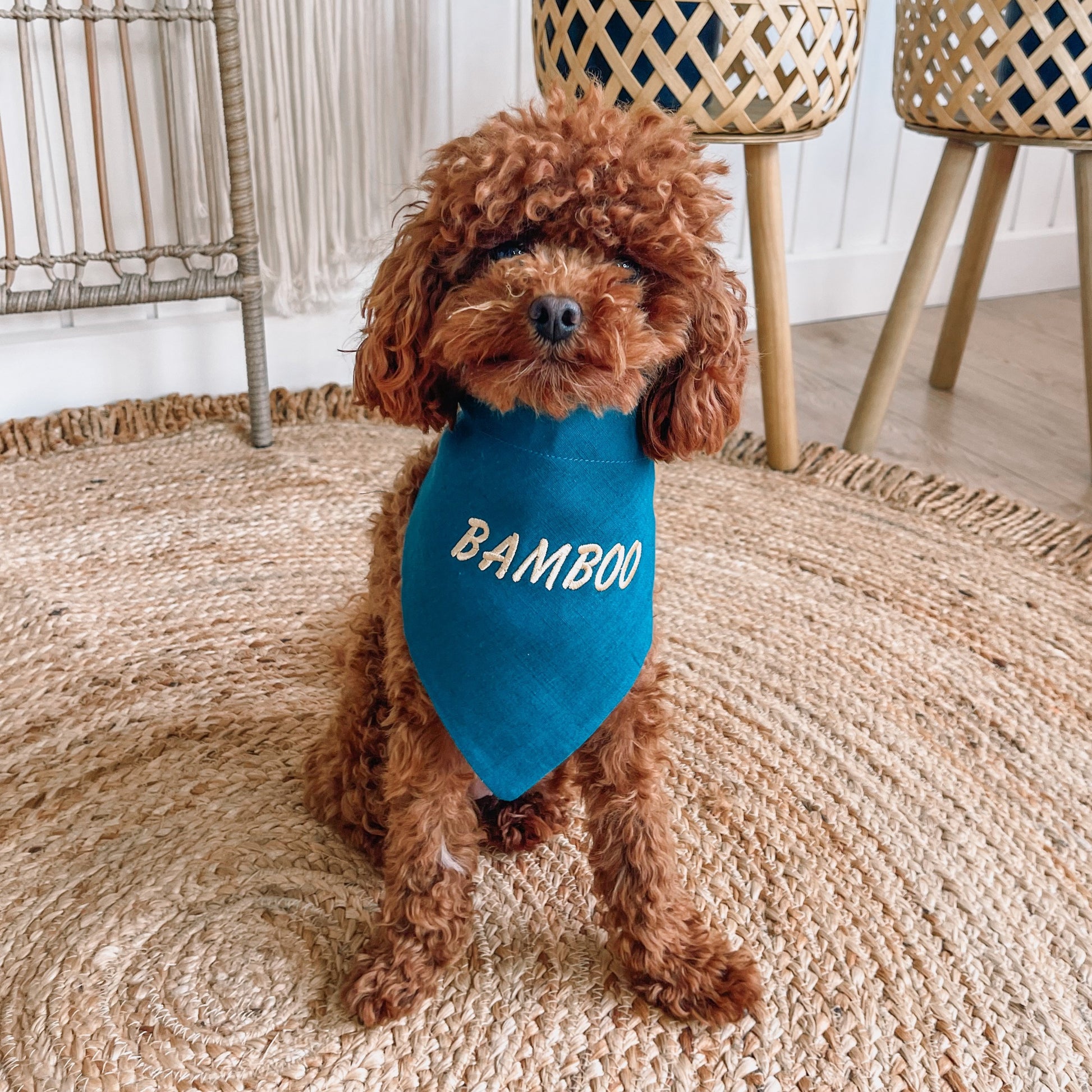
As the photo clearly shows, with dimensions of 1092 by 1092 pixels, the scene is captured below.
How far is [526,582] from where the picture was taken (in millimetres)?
874

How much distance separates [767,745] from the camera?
1301mm

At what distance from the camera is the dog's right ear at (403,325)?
826 mm

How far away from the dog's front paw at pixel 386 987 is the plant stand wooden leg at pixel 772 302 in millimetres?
1151

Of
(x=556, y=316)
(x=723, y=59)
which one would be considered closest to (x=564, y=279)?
(x=556, y=316)

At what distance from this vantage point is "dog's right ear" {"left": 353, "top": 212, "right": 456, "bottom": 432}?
2.71 ft

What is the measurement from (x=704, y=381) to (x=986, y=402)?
1688mm

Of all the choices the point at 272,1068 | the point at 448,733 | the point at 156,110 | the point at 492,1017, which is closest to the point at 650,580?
the point at 448,733

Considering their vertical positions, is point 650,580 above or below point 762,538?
above

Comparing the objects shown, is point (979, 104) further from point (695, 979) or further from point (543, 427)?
point (695, 979)

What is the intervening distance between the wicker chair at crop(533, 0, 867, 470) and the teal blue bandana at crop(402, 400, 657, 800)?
830 mm

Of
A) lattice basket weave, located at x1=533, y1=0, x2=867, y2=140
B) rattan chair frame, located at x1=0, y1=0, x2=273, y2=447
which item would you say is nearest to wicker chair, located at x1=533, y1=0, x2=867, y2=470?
lattice basket weave, located at x1=533, y1=0, x2=867, y2=140

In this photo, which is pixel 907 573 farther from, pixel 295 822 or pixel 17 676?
pixel 17 676

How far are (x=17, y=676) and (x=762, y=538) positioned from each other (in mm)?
1063

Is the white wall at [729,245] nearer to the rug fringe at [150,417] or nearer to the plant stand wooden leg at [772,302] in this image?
the rug fringe at [150,417]
